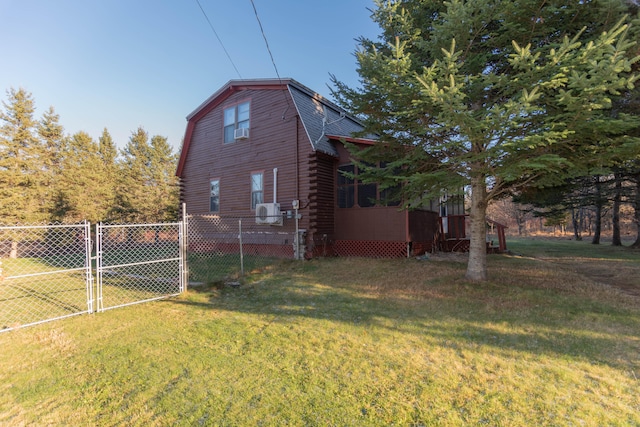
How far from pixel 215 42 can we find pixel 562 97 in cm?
786

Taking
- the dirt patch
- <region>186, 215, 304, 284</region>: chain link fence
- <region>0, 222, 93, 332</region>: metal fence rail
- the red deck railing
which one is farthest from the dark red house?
<region>0, 222, 93, 332</region>: metal fence rail

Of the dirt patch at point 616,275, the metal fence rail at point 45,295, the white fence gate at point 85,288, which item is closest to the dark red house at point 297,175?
the white fence gate at point 85,288

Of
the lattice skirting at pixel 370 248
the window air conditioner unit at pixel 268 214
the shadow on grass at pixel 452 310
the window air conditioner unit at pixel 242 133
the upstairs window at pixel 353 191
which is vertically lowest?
the shadow on grass at pixel 452 310

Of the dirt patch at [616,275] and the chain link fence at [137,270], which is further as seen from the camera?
the dirt patch at [616,275]

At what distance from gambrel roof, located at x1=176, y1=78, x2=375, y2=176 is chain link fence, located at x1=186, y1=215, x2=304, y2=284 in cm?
365

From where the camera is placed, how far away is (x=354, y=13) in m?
9.20

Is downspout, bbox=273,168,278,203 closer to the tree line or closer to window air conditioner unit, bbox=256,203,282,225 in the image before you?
window air conditioner unit, bbox=256,203,282,225

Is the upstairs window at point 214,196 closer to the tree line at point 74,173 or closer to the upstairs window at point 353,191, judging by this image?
the upstairs window at point 353,191

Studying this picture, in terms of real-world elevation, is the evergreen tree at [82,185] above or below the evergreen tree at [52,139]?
below

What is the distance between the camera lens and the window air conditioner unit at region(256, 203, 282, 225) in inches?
426

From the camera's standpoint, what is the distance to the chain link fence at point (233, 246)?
8898 millimetres

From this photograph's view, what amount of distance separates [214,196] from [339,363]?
12.2 metres

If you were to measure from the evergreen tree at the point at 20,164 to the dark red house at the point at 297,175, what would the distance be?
11547mm

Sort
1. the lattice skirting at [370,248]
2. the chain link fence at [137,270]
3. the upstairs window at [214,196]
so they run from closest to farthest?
the chain link fence at [137,270], the lattice skirting at [370,248], the upstairs window at [214,196]
